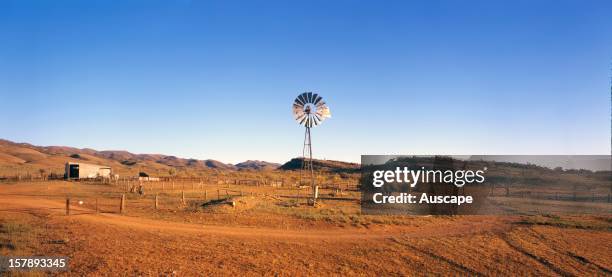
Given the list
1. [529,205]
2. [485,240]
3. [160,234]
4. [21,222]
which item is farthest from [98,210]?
[529,205]

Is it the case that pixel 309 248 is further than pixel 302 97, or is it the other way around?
pixel 302 97

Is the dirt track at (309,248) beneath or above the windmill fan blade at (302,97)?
beneath

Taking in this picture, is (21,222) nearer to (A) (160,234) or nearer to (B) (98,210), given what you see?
(B) (98,210)

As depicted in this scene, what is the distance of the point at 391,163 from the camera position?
88.2 meters

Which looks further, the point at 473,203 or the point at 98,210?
the point at 473,203

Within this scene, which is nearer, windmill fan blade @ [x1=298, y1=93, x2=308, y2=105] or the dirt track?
the dirt track

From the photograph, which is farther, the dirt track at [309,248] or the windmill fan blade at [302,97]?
the windmill fan blade at [302,97]

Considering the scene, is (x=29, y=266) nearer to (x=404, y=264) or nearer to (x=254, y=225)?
(x=254, y=225)

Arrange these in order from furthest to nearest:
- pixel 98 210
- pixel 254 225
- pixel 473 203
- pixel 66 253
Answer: pixel 473 203, pixel 98 210, pixel 254 225, pixel 66 253

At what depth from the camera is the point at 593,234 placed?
71.4 ft

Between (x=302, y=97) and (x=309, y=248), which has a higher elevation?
(x=302, y=97)

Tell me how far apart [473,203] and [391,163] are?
54934 mm

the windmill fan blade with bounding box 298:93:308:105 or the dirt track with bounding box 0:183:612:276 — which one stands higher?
the windmill fan blade with bounding box 298:93:308:105

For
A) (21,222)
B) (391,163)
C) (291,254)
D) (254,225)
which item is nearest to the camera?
(291,254)
